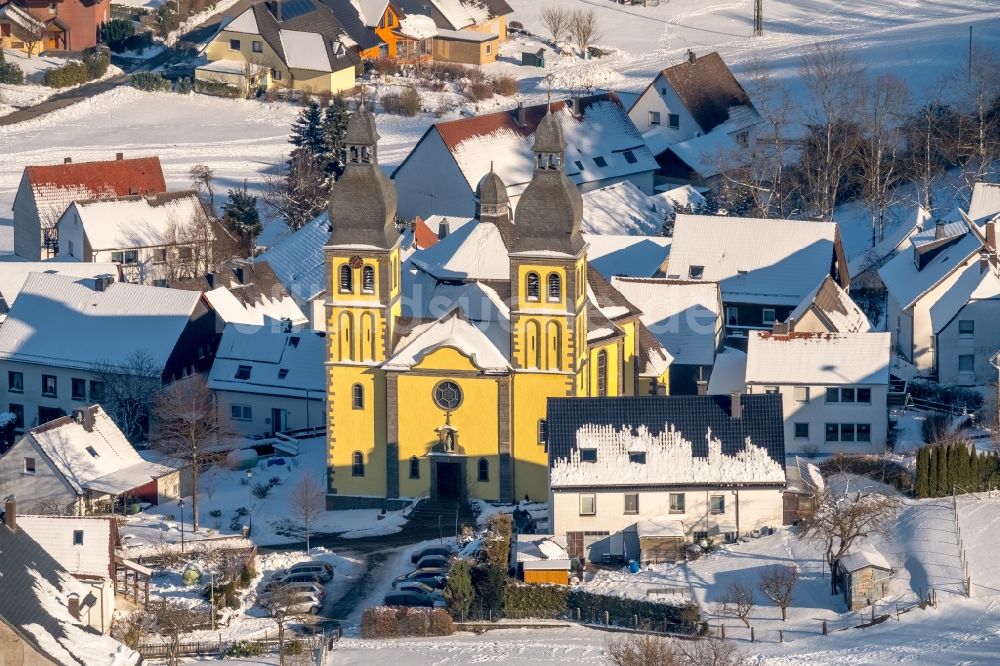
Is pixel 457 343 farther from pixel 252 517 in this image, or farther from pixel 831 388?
pixel 831 388

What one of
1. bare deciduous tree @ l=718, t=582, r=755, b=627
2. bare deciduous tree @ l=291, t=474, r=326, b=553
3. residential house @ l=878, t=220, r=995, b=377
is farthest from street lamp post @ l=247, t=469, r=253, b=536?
residential house @ l=878, t=220, r=995, b=377

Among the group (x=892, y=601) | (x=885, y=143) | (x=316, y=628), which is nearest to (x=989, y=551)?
(x=892, y=601)

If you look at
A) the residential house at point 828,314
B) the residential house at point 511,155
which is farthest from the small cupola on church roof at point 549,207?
the residential house at point 511,155

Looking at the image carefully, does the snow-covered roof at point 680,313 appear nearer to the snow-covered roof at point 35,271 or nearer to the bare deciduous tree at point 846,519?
the bare deciduous tree at point 846,519

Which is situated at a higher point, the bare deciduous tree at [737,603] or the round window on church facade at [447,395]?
the round window on church facade at [447,395]

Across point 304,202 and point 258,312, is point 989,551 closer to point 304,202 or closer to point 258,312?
point 258,312

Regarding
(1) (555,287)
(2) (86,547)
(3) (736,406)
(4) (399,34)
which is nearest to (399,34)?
(4) (399,34)

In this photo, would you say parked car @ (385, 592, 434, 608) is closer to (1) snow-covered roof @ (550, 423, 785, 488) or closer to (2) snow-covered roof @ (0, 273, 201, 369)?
(1) snow-covered roof @ (550, 423, 785, 488)
